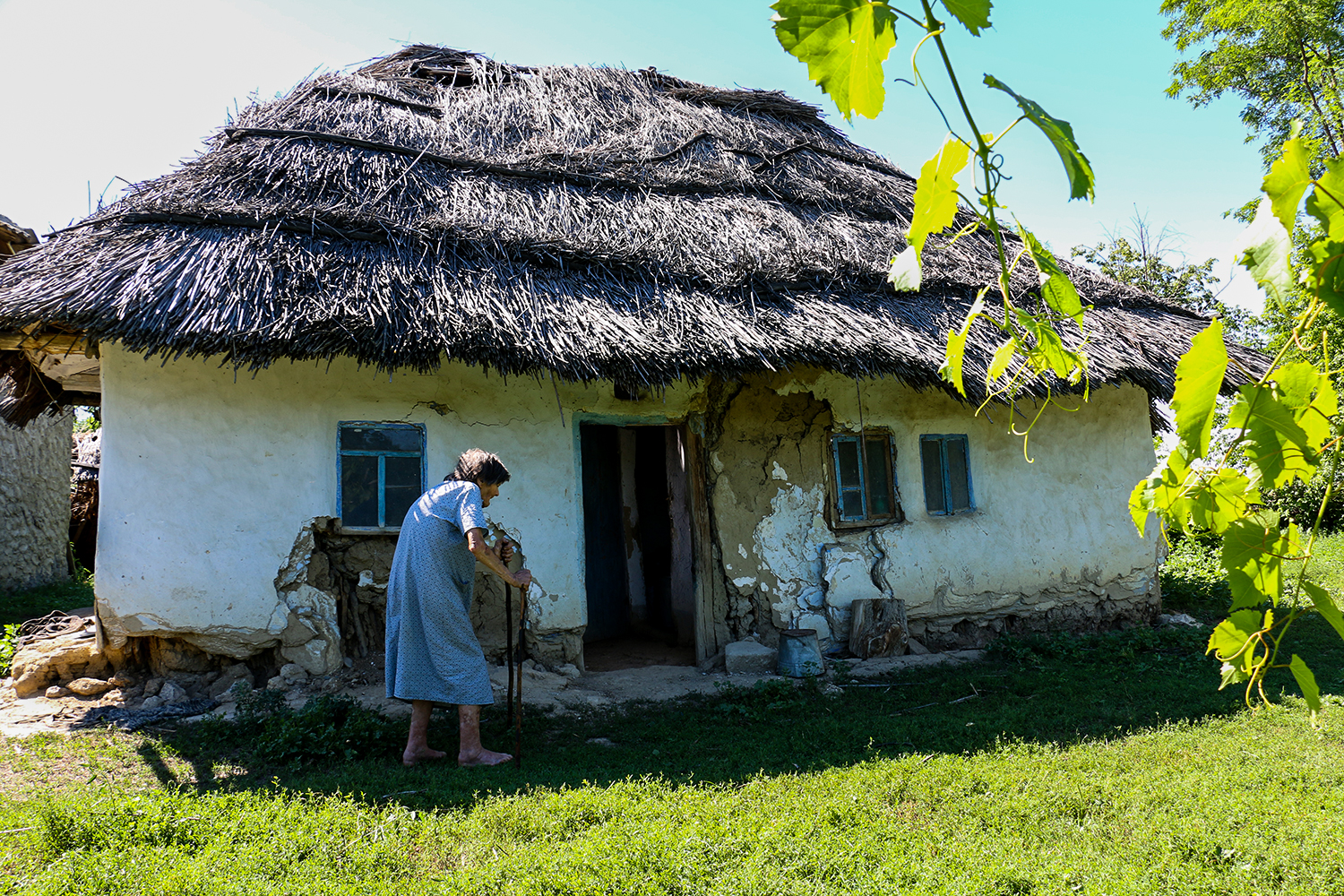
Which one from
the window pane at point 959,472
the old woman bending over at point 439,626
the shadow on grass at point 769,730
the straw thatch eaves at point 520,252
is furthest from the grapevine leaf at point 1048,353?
the window pane at point 959,472

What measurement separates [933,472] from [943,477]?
9 cm

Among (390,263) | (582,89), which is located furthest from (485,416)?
(582,89)

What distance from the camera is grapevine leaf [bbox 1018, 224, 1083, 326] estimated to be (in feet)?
3.33

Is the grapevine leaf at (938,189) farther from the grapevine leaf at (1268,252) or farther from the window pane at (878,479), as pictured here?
the window pane at (878,479)

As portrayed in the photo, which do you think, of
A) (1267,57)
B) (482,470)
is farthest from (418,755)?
(1267,57)

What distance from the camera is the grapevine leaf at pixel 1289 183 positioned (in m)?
0.91

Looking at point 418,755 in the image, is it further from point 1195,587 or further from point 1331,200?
point 1195,587

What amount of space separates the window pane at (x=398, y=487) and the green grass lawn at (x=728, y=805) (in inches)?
57.4

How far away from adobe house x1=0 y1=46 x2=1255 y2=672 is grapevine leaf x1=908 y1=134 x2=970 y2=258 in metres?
4.04

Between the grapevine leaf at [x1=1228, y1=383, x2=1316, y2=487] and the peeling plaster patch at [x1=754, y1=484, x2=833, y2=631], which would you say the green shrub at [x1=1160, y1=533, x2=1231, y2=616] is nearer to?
the peeling plaster patch at [x1=754, y1=484, x2=833, y2=631]

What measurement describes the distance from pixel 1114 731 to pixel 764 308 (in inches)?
126

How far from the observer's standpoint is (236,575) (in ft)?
16.3

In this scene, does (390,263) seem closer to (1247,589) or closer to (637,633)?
(637,633)

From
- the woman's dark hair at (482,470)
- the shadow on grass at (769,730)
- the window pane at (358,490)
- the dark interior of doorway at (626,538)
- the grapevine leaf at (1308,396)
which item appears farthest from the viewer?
the dark interior of doorway at (626,538)
